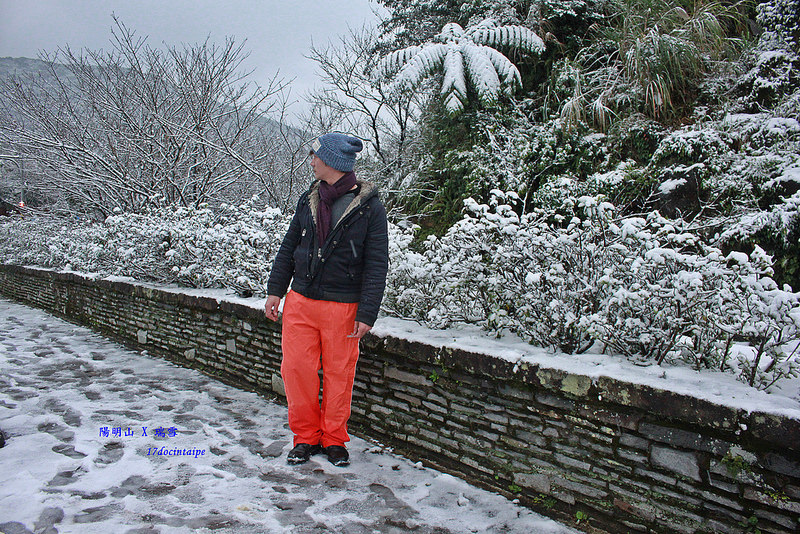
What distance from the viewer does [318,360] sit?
3.05 metres

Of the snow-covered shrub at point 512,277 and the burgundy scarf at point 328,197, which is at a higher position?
the burgundy scarf at point 328,197

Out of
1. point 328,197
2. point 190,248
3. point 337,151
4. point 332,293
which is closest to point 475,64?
point 190,248

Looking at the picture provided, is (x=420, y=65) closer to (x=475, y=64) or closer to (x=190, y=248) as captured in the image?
(x=475, y=64)

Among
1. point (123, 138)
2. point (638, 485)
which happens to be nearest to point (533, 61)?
point (638, 485)

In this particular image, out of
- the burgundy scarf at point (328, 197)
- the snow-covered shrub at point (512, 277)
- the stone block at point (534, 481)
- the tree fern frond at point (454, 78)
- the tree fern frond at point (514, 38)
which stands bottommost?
the stone block at point (534, 481)

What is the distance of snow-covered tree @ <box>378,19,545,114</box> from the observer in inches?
278

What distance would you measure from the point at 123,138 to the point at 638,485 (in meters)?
10.5

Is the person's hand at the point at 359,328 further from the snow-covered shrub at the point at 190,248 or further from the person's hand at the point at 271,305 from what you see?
the snow-covered shrub at the point at 190,248

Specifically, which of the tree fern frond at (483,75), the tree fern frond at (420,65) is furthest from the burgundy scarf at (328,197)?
the tree fern frond at (420,65)

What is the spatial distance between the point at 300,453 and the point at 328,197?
1.61 metres

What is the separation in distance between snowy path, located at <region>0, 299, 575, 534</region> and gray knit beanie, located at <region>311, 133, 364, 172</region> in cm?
187

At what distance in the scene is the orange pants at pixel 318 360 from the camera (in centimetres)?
294

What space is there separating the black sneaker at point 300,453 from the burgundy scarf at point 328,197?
1.30 meters

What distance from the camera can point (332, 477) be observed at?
111 inches
